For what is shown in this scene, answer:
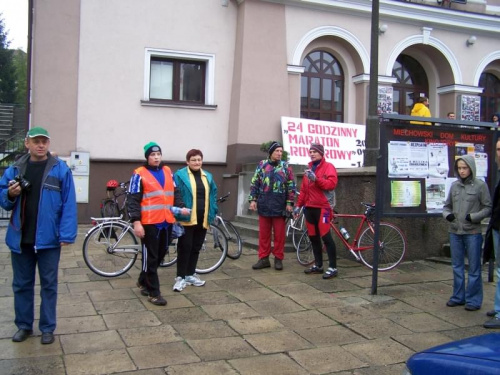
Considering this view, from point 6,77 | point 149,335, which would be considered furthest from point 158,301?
point 6,77

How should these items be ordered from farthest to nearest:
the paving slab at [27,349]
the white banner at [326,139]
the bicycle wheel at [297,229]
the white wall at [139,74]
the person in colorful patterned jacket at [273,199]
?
the white banner at [326,139], the white wall at [139,74], the bicycle wheel at [297,229], the person in colorful patterned jacket at [273,199], the paving slab at [27,349]

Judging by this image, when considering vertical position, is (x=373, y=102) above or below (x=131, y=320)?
above

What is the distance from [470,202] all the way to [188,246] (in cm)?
344

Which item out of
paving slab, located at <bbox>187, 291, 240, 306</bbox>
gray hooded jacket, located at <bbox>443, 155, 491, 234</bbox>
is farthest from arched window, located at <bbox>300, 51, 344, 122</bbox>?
paving slab, located at <bbox>187, 291, 240, 306</bbox>

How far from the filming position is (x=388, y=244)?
8023 mm

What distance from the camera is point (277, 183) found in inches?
307

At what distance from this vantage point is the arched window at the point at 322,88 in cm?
1430

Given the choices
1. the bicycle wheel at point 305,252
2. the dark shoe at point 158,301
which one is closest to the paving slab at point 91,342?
the dark shoe at point 158,301

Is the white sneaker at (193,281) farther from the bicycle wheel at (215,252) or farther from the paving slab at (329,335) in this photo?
the paving slab at (329,335)

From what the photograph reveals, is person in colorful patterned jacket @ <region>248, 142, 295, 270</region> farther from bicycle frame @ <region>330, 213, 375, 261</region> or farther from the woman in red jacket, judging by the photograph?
bicycle frame @ <region>330, 213, 375, 261</region>

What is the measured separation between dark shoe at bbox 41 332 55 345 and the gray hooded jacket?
4463 mm

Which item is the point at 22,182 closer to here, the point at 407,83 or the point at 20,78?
the point at 407,83

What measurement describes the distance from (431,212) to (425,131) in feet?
3.47

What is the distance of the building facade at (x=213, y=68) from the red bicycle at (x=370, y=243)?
190 inches
